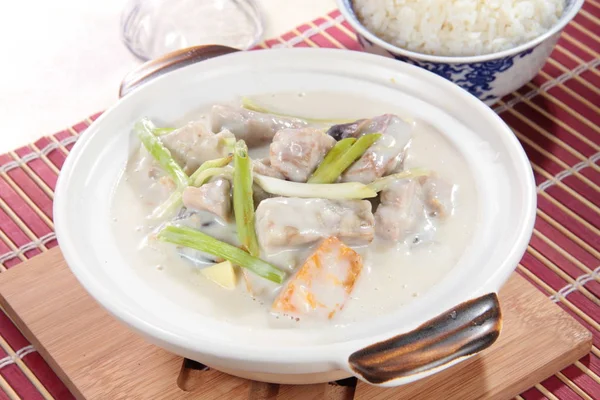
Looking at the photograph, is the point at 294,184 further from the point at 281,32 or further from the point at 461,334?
the point at 281,32

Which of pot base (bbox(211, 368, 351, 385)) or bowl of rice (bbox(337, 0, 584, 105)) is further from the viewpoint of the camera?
bowl of rice (bbox(337, 0, 584, 105))

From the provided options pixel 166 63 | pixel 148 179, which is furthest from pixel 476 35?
pixel 148 179

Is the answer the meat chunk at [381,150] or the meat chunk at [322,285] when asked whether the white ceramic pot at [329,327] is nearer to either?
the meat chunk at [322,285]

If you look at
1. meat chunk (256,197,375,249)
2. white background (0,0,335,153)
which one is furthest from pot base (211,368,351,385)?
white background (0,0,335,153)

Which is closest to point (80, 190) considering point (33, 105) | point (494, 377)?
point (494, 377)

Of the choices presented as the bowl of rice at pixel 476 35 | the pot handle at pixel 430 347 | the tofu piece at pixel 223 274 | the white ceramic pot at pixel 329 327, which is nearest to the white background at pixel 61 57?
Result: the bowl of rice at pixel 476 35

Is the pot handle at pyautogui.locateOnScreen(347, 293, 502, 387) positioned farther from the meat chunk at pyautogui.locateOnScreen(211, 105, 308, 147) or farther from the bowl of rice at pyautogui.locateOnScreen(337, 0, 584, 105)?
the bowl of rice at pyautogui.locateOnScreen(337, 0, 584, 105)

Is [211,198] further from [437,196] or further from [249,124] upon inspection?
[437,196]
